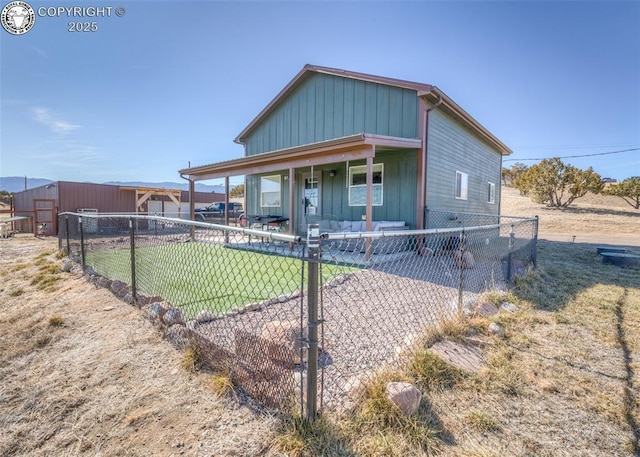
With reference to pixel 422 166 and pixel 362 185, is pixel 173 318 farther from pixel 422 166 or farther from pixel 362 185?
pixel 362 185

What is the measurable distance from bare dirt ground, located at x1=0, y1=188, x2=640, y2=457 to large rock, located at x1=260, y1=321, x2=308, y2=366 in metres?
0.40

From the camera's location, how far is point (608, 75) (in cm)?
1617

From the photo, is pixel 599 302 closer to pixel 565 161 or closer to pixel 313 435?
pixel 313 435

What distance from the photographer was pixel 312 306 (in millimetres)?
1640

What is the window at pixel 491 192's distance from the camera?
13.6 metres

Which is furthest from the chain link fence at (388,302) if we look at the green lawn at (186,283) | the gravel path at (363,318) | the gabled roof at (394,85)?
the gabled roof at (394,85)

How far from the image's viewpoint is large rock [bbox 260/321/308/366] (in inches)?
88.6

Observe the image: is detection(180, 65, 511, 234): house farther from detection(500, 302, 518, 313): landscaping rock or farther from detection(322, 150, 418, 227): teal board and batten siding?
detection(500, 302, 518, 313): landscaping rock

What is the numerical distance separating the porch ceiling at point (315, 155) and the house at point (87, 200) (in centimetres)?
528

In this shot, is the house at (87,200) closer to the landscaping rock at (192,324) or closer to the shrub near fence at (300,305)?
the shrub near fence at (300,305)

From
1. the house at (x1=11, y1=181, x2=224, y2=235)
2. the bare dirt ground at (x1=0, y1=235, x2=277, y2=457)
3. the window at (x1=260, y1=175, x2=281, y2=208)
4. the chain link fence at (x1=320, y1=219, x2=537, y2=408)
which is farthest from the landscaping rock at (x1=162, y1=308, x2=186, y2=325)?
the house at (x1=11, y1=181, x2=224, y2=235)

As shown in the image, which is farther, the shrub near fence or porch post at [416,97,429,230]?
porch post at [416,97,429,230]

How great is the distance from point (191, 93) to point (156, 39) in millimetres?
2655

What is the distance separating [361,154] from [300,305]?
5.27m
